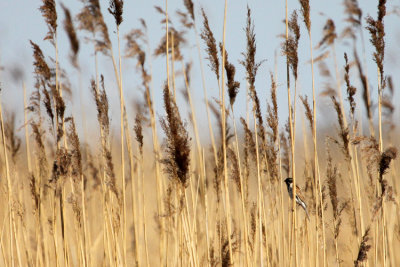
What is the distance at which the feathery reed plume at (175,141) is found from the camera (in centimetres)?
273

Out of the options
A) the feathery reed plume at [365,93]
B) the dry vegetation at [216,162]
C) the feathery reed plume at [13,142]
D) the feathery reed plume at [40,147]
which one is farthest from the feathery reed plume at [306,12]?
the feathery reed plume at [13,142]

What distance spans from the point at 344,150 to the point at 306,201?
74 centimetres

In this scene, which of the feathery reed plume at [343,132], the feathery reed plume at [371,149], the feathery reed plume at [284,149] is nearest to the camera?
the feathery reed plume at [371,149]

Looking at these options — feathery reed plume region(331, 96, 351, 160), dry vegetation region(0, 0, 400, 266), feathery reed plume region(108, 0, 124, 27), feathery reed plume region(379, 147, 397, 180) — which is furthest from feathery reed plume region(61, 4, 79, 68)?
feathery reed plume region(379, 147, 397, 180)

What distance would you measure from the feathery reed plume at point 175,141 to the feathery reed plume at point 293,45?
2.52 ft

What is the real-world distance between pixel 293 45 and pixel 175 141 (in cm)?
93

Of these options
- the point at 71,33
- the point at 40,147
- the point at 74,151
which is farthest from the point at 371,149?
the point at 71,33

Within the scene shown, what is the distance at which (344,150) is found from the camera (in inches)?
145

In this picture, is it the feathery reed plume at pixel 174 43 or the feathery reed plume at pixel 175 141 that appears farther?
the feathery reed plume at pixel 174 43

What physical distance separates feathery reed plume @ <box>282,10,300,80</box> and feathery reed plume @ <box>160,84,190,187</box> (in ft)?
2.52

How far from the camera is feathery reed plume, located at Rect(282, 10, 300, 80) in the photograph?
300 centimetres

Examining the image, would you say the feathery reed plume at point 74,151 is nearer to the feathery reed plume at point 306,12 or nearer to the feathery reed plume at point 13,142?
the feathery reed plume at point 13,142

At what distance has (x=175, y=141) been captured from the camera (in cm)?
277

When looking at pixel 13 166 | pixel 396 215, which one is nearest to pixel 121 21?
pixel 13 166
